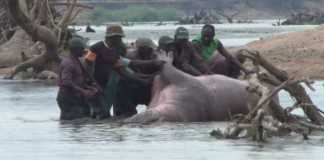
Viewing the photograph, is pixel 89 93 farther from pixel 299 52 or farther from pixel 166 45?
pixel 299 52

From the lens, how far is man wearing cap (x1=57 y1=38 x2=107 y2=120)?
18.6 meters

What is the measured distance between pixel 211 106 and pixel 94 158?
13.2 ft

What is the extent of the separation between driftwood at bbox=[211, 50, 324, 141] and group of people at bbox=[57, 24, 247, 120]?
1487 millimetres

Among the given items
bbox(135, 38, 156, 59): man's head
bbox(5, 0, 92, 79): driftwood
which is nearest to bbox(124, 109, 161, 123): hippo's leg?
bbox(135, 38, 156, 59): man's head

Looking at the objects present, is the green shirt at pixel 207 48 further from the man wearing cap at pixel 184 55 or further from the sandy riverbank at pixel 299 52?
the sandy riverbank at pixel 299 52

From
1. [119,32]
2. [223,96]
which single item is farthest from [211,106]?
[119,32]

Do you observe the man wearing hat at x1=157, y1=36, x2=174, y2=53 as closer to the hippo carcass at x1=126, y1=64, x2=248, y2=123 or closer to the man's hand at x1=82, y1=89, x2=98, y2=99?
the hippo carcass at x1=126, y1=64, x2=248, y2=123

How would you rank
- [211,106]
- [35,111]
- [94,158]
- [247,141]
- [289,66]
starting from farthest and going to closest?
[289,66], [35,111], [211,106], [247,141], [94,158]

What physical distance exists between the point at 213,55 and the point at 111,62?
1744mm

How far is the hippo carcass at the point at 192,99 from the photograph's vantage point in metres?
18.2

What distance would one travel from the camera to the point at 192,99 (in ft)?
60.2

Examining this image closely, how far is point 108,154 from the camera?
15117mm

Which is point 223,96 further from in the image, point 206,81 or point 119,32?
point 119,32

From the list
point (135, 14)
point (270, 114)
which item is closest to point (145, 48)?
point (270, 114)
